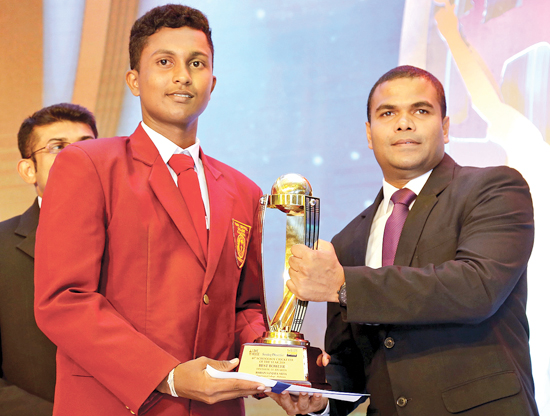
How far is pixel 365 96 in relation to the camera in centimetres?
344

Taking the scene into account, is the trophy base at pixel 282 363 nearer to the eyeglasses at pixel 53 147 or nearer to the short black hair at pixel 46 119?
the eyeglasses at pixel 53 147

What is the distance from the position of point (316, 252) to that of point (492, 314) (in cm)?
57

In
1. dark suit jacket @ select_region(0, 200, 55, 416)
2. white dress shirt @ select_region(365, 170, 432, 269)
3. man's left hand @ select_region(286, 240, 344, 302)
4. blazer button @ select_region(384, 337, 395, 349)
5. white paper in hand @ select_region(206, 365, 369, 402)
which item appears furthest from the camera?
dark suit jacket @ select_region(0, 200, 55, 416)


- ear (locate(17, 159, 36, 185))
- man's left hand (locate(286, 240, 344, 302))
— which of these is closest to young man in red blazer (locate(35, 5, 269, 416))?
man's left hand (locate(286, 240, 344, 302))

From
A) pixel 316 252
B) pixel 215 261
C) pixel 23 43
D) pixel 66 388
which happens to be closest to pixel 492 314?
pixel 316 252

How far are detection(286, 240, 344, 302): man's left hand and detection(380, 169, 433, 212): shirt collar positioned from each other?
59cm

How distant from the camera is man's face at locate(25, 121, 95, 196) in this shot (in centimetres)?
263

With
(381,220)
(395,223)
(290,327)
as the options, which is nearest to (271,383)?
(290,327)

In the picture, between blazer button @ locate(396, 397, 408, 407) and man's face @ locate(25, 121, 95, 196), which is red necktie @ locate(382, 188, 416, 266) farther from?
man's face @ locate(25, 121, 95, 196)

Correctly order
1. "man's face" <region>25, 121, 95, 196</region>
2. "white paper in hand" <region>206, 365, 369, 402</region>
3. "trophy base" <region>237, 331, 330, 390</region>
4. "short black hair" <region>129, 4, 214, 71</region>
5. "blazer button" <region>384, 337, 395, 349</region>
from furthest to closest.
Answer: "man's face" <region>25, 121, 95, 196</region> < "short black hair" <region>129, 4, 214, 71</region> < "blazer button" <region>384, 337, 395, 349</region> < "trophy base" <region>237, 331, 330, 390</region> < "white paper in hand" <region>206, 365, 369, 402</region>

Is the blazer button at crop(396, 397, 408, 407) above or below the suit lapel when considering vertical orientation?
below

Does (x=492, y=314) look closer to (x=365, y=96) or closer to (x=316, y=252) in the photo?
(x=316, y=252)

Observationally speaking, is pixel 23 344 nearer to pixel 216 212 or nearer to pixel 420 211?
pixel 216 212

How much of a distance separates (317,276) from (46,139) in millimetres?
1564
